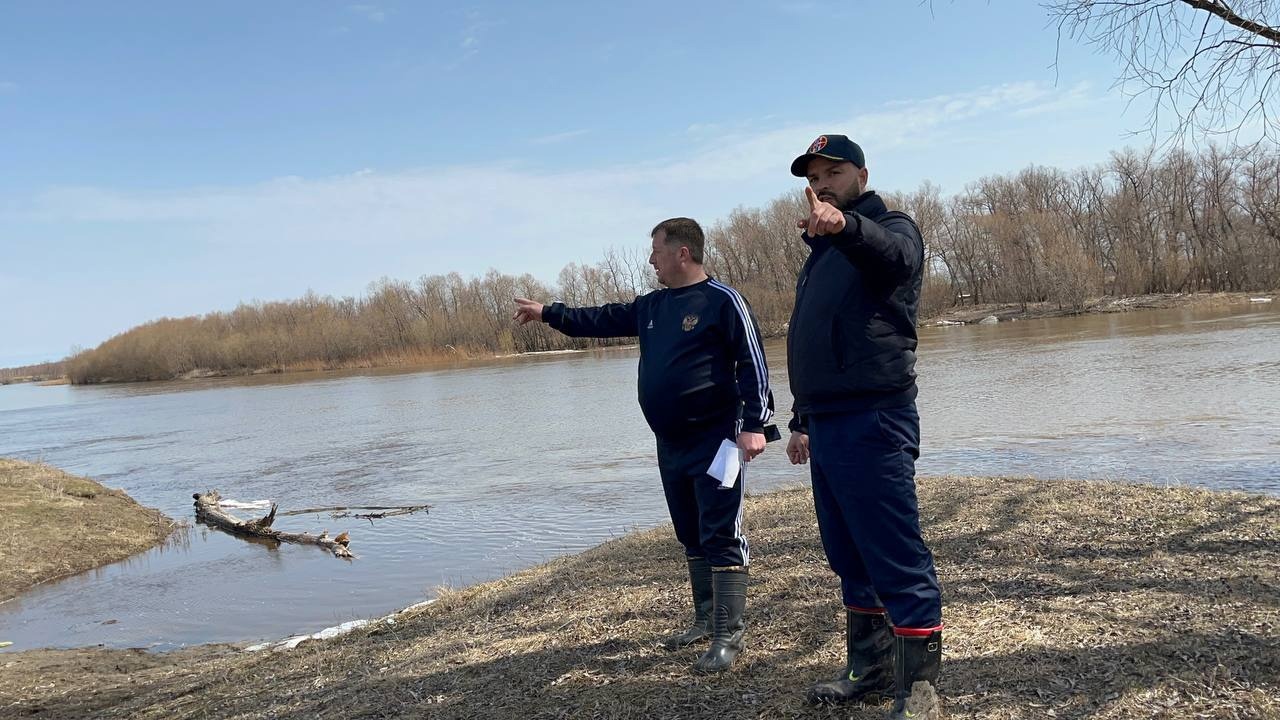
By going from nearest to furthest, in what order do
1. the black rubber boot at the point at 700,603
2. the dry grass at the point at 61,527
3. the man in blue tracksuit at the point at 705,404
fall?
1. the man in blue tracksuit at the point at 705,404
2. the black rubber boot at the point at 700,603
3. the dry grass at the point at 61,527

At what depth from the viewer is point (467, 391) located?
4016 cm

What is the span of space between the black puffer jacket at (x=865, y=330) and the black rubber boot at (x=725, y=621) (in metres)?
1.30

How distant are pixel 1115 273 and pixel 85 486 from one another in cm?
6890

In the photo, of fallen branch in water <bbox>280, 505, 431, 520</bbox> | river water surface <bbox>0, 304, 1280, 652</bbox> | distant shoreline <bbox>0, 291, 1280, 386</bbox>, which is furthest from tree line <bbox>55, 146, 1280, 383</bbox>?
fallen branch in water <bbox>280, 505, 431, 520</bbox>

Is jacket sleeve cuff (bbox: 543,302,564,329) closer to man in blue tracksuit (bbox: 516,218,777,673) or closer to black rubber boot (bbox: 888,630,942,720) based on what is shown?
man in blue tracksuit (bbox: 516,218,777,673)

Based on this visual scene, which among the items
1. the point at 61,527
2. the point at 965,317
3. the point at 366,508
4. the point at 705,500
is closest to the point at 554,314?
the point at 705,500

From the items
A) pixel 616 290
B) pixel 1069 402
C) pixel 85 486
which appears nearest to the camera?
pixel 85 486

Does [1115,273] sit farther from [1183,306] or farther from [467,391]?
[467,391]

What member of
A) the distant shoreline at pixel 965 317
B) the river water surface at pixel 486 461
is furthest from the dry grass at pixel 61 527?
the distant shoreline at pixel 965 317

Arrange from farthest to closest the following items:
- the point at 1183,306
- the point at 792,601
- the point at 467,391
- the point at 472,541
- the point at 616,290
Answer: the point at 616,290 < the point at 1183,306 < the point at 467,391 < the point at 472,541 < the point at 792,601

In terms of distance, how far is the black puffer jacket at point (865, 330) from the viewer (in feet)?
10.4

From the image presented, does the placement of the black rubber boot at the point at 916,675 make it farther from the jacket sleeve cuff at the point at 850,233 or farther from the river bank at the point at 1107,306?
the river bank at the point at 1107,306

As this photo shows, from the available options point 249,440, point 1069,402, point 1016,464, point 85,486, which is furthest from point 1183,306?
point 85,486

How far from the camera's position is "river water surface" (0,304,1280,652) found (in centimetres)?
1010
